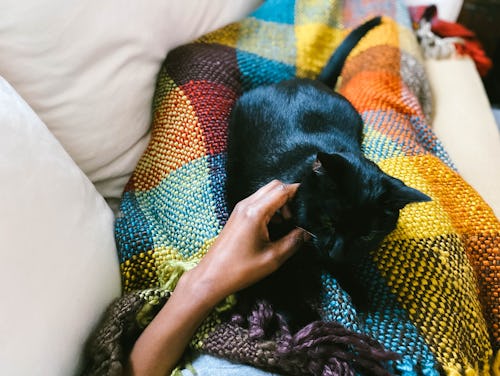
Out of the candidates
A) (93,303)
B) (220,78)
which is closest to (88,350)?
(93,303)

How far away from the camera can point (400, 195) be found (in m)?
0.63

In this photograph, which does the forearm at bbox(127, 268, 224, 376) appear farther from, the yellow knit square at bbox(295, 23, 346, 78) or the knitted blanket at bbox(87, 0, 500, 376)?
the yellow knit square at bbox(295, 23, 346, 78)

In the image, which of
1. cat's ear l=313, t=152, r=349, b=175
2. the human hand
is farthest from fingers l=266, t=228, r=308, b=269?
cat's ear l=313, t=152, r=349, b=175

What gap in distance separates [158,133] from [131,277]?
31cm

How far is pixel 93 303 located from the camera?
0.66 meters

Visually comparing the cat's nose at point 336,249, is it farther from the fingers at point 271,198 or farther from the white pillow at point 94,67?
the white pillow at point 94,67

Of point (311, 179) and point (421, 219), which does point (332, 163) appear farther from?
point (421, 219)

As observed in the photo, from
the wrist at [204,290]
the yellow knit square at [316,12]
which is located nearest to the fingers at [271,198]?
the wrist at [204,290]

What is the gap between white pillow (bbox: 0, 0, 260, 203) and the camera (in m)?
0.74

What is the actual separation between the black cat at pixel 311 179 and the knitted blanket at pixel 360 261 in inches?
1.6

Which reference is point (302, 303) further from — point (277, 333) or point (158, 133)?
point (158, 133)

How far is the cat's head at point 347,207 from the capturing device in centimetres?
67

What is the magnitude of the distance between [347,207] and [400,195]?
3.2 inches

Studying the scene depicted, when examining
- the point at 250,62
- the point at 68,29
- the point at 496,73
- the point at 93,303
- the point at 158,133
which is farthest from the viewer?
the point at 496,73
